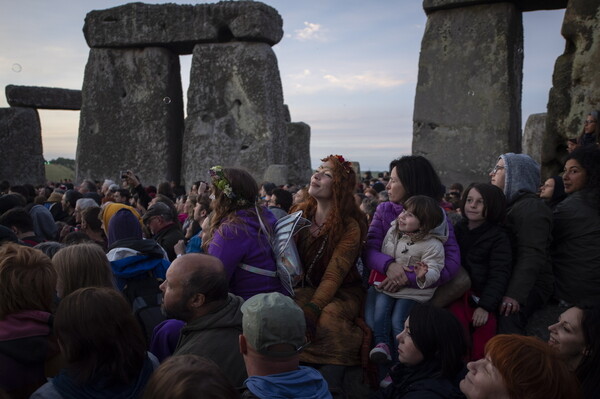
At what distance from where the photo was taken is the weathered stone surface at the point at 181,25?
10195 mm

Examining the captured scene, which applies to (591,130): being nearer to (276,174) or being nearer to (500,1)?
(500,1)

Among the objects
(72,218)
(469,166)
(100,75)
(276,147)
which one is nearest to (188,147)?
(276,147)

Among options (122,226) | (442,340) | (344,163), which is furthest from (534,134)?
(442,340)

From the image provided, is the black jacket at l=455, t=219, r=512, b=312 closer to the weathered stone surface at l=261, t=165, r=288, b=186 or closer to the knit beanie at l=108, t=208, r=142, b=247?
the knit beanie at l=108, t=208, r=142, b=247

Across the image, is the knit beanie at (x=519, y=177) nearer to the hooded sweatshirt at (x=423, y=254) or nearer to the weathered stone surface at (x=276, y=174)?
the hooded sweatshirt at (x=423, y=254)

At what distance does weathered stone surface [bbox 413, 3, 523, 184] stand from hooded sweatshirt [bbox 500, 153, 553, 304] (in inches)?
185

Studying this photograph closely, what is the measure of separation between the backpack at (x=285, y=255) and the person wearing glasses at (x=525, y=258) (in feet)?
3.90

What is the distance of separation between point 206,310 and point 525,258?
1823 millimetres

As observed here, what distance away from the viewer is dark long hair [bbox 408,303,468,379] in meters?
2.25

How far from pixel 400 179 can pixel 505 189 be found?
67cm

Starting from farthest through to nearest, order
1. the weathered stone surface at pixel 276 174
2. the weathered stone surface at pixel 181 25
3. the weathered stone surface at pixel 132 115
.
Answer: the weathered stone surface at pixel 132 115 → the weathered stone surface at pixel 181 25 → the weathered stone surface at pixel 276 174

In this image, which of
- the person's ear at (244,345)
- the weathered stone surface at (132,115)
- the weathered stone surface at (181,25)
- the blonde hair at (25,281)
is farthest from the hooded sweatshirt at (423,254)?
the weathered stone surface at (132,115)

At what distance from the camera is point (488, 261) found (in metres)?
3.02

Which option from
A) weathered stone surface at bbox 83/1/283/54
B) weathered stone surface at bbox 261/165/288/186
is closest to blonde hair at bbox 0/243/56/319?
weathered stone surface at bbox 261/165/288/186
